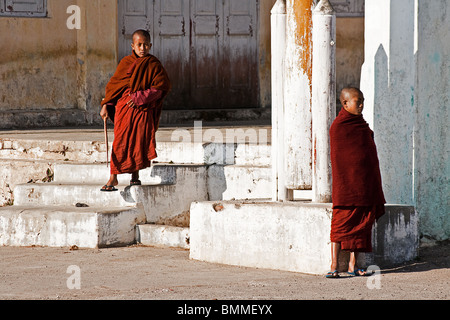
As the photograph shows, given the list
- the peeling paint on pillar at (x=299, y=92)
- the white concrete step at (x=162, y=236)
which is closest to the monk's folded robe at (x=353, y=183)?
the peeling paint on pillar at (x=299, y=92)

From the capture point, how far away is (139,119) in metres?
7.80

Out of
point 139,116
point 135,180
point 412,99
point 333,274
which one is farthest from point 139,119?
point 333,274

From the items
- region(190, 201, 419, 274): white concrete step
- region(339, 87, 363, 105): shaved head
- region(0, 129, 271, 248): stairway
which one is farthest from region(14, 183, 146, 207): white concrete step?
region(339, 87, 363, 105): shaved head

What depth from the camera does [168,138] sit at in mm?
9258

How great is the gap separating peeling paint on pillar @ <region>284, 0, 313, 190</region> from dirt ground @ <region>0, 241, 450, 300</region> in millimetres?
788

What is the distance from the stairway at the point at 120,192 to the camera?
749cm

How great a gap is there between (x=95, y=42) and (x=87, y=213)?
507 cm

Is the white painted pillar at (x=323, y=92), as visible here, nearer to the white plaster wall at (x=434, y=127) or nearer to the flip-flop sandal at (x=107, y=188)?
the white plaster wall at (x=434, y=127)

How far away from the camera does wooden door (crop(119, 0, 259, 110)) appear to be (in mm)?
12586
